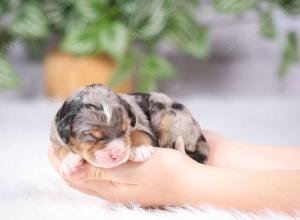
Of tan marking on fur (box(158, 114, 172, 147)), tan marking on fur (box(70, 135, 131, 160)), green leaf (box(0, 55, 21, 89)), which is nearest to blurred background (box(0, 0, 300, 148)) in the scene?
green leaf (box(0, 55, 21, 89))

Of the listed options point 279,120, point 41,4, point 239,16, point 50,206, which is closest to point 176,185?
point 50,206

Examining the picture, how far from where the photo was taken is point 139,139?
51.7 inches

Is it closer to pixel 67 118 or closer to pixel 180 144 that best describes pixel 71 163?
pixel 67 118

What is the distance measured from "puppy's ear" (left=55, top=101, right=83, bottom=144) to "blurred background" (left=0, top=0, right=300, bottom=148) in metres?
0.93

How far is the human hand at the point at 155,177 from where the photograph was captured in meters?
1.28

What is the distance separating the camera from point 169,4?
280cm

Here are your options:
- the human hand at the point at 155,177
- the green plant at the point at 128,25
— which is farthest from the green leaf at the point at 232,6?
the human hand at the point at 155,177

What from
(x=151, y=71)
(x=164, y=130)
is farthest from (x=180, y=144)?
(x=151, y=71)

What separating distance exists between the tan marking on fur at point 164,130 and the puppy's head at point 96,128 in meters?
0.18

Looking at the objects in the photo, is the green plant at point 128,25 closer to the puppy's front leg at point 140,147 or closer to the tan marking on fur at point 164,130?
the tan marking on fur at point 164,130

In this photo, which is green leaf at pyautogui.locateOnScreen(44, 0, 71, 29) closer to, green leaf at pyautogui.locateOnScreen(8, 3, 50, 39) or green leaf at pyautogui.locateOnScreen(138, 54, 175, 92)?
green leaf at pyautogui.locateOnScreen(8, 3, 50, 39)

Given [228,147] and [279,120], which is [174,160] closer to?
[228,147]

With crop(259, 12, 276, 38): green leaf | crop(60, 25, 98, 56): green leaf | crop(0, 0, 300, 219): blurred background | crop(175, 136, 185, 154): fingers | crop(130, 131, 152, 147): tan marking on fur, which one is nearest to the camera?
crop(130, 131, 152, 147): tan marking on fur

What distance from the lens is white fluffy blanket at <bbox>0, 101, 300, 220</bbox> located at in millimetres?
1266
